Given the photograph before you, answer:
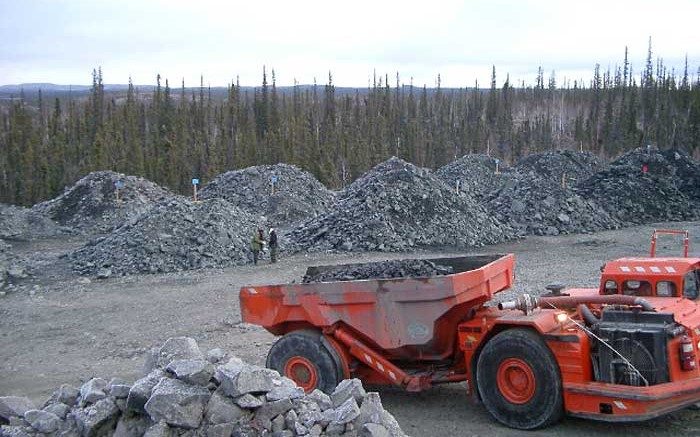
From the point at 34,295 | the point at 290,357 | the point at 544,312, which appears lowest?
the point at 34,295

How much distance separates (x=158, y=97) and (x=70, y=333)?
49.2 meters

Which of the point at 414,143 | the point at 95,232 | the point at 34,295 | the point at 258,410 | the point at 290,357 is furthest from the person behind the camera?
the point at 414,143

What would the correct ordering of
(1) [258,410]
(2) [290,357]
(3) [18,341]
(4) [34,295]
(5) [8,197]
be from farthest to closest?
(5) [8,197] → (4) [34,295] → (3) [18,341] → (2) [290,357] → (1) [258,410]

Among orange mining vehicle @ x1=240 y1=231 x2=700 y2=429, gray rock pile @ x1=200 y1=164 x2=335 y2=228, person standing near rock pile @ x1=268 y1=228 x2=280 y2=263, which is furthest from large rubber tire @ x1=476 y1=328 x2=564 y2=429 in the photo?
gray rock pile @ x1=200 y1=164 x2=335 y2=228

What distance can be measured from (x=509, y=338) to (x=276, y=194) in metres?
23.5

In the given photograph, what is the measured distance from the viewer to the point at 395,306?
7.31 metres

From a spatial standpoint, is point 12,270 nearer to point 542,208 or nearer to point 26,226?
point 26,226

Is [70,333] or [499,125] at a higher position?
[499,125]

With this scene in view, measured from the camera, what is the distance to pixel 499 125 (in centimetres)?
6669

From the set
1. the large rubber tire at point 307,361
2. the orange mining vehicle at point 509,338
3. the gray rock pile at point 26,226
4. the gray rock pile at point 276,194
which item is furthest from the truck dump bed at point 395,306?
the gray rock pile at point 26,226

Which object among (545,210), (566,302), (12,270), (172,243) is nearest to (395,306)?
(566,302)

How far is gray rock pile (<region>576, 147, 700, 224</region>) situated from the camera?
28391mm

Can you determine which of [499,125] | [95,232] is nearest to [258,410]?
[95,232]

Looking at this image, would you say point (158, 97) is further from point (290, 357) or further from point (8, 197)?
point (290, 357)
